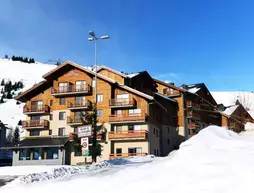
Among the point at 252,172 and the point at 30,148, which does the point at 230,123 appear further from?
the point at 252,172

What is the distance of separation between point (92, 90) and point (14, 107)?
110 meters

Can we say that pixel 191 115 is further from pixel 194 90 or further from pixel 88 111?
pixel 88 111

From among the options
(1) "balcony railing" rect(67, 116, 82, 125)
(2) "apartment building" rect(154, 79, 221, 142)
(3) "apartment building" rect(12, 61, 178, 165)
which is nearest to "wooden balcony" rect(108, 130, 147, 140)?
(3) "apartment building" rect(12, 61, 178, 165)

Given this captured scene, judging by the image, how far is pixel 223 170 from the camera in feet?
31.1

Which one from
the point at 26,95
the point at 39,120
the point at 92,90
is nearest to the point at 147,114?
the point at 92,90

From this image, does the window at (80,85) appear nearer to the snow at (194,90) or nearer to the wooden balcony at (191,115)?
the wooden balcony at (191,115)

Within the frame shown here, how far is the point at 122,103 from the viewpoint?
45.8 metres

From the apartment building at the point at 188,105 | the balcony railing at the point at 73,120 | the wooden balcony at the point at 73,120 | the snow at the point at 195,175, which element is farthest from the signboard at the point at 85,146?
the apartment building at the point at 188,105

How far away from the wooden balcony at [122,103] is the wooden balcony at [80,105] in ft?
12.1

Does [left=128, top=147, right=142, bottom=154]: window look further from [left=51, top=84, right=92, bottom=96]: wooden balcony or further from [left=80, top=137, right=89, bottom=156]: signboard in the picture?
[left=80, top=137, right=89, bottom=156]: signboard

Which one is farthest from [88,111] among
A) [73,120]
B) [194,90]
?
[194,90]

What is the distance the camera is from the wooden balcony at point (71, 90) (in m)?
48.1

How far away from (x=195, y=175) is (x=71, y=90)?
4103cm

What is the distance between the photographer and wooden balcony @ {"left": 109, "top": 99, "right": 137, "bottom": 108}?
45156 millimetres
